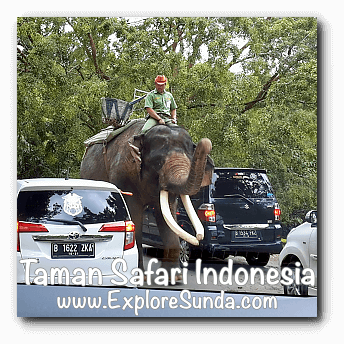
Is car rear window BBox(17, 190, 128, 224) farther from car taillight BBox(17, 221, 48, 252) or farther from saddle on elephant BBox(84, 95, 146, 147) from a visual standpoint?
saddle on elephant BBox(84, 95, 146, 147)

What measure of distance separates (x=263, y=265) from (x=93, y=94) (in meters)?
4.96

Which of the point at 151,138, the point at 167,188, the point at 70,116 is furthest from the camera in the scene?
the point at 70,116

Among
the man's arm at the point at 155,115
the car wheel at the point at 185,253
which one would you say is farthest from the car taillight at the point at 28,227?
the car wheel at the point at 185,253

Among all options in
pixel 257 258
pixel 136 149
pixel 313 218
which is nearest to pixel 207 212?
pixel 257 258

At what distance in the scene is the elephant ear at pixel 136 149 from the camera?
866 centimetres

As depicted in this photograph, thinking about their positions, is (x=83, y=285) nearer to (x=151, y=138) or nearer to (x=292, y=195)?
(x=151, y=138)

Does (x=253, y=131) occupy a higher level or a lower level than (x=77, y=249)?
higher

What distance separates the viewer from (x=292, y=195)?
1350 cm

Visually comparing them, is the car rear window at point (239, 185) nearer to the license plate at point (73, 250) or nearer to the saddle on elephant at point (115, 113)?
the saddle on elephant at point (115, 113)

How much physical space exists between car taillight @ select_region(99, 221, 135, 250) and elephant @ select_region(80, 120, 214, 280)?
1205 millimetres

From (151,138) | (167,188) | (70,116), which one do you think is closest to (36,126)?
(70,116)

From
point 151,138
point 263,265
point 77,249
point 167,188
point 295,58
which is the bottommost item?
point 263,265

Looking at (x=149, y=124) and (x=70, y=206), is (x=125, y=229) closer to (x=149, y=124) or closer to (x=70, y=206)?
(x=70, y=206)

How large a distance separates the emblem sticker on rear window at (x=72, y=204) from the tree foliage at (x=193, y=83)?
5.54 meters
